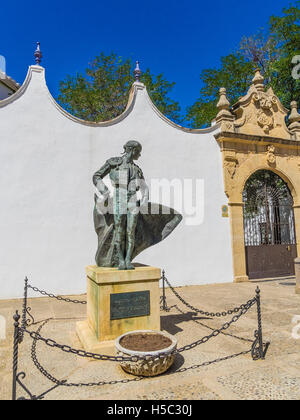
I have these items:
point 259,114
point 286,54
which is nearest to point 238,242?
point 259,114

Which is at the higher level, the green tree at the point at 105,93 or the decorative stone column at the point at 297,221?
the green tree at the point at 105,93

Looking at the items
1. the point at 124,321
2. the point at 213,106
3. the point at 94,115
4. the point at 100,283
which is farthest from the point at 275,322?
the point at 94,115

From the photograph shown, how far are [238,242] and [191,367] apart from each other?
7384 millimetres

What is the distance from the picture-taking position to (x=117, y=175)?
4.63 m

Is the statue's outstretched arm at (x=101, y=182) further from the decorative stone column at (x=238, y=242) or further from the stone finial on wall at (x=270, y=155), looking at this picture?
the stone finial on wall at (x=270, y=155)

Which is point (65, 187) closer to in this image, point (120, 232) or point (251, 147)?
point (120, 232)

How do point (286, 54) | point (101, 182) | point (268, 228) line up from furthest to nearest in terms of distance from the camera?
point (286, 54), point (268, 228), point (101, 182)

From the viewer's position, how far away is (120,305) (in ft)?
13.4

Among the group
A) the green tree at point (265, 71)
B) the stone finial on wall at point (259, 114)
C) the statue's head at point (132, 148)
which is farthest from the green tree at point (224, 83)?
the statue's head at point (132, 148)

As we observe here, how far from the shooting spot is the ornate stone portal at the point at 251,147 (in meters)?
10.5

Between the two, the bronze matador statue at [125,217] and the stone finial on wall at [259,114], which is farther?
the stone finial on wall at [259,114]

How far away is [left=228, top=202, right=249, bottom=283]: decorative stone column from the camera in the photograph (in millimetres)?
10328

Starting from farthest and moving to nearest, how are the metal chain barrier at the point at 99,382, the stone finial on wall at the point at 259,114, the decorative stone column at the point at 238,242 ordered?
the stone finial on wall at the point at 259,114
the decorative stone column at the point at 238,242
the metal chain barrier at the point at 99,382

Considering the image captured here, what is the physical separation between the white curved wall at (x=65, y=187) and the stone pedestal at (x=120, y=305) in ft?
14.4
